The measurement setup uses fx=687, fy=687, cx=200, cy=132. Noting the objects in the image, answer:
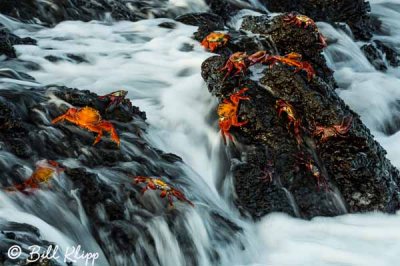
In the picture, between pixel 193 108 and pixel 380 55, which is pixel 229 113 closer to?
pixel 193 108

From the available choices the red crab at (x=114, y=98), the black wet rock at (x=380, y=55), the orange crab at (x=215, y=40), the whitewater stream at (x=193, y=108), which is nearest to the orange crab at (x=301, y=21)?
the orange crab at (x=215, y=40)

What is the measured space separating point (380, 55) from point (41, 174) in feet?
25.2

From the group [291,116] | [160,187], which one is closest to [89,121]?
[160,187]

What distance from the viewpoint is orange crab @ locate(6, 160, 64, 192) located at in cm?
481

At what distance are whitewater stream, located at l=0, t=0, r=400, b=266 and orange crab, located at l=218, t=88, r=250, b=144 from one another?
167 millimetres

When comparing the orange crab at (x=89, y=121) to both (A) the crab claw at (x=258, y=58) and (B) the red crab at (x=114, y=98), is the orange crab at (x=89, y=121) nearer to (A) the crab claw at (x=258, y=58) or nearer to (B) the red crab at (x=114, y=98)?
(B) the red crab at (x=114, y=98)

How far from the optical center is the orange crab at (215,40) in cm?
830

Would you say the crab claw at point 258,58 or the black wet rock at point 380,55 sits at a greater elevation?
the crab claw at point 258,58

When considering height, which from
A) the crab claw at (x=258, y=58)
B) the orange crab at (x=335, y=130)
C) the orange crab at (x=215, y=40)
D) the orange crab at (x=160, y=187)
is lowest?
the orange crab at (x=215, y=40)

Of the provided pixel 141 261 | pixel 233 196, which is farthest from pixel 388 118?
pixel 141 261

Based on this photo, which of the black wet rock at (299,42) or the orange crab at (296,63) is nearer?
the orange crab at (296,63)

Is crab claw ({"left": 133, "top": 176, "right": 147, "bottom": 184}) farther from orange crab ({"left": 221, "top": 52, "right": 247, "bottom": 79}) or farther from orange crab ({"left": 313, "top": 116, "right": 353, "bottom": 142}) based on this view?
orange crab ({"left": 313, "top": 116, "right": 353, "bottom": 142})

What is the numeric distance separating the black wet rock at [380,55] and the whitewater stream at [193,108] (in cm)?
12

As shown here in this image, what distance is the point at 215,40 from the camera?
8.32 meters
